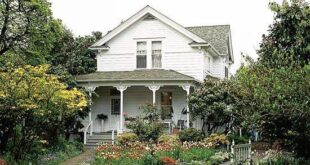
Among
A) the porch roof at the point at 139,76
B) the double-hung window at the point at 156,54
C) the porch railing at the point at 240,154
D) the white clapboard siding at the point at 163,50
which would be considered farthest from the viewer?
the double-hung window at the point at 156,54

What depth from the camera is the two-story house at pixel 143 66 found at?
94.0ft

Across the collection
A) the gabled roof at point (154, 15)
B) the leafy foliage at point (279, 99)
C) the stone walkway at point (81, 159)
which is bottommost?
the stone walkway at point (81, 159)

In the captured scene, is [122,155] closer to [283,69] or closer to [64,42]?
[283,69]

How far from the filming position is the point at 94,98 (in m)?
31.2

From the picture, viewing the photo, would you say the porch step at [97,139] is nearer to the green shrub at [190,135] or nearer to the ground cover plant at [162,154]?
the ground cover plant at [162,154]

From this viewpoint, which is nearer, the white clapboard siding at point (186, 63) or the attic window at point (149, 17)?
the white clapboard siding at point (186, 63)

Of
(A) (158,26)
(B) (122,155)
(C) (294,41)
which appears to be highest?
(A) (158,26)

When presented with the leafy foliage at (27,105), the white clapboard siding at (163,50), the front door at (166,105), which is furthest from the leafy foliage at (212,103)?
the leafy foliage at (27,105)

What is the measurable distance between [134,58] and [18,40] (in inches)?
359

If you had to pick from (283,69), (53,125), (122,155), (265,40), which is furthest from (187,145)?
(283,69)

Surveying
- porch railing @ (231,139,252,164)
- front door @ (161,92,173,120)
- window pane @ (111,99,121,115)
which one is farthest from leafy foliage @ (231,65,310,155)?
window pane @ (111,99,121,115)

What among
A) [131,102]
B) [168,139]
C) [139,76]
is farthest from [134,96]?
[168,139]

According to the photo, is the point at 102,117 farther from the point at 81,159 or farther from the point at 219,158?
the point at 219,158

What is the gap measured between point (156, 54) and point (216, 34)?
726 centimetres
